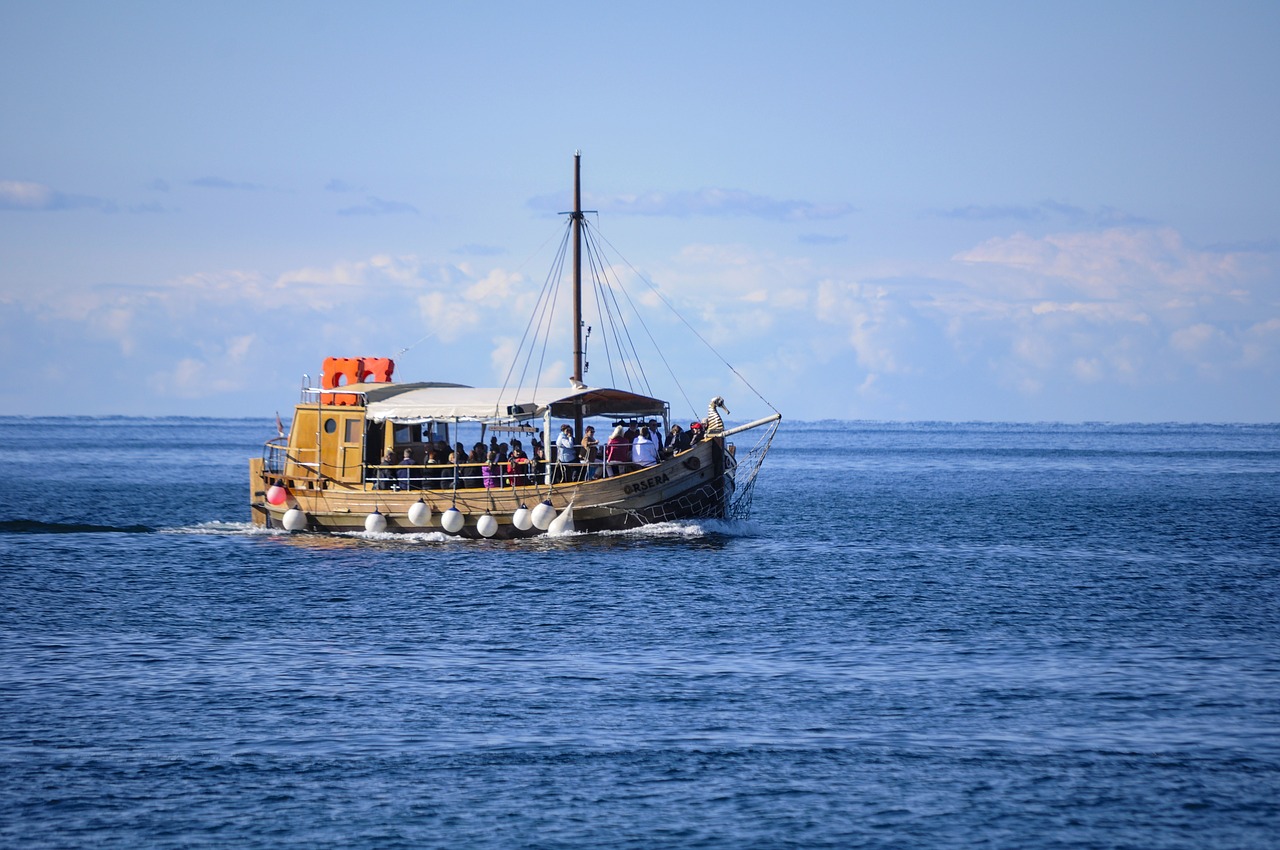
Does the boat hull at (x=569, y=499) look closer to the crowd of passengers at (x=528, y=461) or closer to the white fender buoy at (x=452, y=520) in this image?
the white fender buoy at (x=452, y=520)

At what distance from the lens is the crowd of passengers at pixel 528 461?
126 feet

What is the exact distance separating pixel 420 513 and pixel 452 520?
987 millimetres

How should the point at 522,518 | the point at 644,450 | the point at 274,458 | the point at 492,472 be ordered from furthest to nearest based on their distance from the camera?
the point at 274,458 → the point at 492,472 → the point at 522,518 → the point at 644,450

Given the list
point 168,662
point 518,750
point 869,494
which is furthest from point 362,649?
point 869,494

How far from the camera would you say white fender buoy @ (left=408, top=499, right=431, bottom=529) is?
128 ft

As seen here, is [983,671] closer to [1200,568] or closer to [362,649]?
[362,649]

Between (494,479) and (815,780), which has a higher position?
(494,479)

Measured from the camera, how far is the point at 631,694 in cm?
2222

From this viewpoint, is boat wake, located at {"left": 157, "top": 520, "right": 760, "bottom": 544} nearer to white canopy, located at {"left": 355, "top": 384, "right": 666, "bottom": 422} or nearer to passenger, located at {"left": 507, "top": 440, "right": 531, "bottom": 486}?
passenger, located at {"left": 507, "top": 440, "right": 531, "bottom": 486}

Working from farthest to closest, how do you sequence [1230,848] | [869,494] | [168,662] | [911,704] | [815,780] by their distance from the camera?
[869,494], [168,662], [911,704], [815,780], [1230,848]

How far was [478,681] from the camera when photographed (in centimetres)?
2316

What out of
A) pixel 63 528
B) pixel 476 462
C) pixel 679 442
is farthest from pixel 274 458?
pixel 679 442

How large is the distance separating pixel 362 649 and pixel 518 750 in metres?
7.65

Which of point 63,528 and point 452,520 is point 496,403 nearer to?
point 452,520
